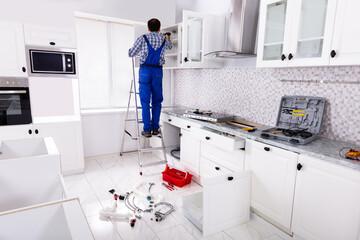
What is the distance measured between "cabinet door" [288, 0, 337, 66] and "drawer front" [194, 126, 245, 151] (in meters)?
0.86

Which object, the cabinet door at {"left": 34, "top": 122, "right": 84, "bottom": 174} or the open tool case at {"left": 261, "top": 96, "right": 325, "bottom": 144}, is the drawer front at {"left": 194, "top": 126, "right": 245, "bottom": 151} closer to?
the open tool case at {"left": 261, "top": 96, "right": 325, "bottom": 144}

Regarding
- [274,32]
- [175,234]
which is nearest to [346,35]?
[274,32]

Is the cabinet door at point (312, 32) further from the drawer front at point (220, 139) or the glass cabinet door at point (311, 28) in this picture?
the drawer front at point (220, 139)

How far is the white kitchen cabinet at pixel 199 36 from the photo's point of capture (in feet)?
10.4

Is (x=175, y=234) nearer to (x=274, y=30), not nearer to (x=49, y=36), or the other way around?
(x=274, y=30)

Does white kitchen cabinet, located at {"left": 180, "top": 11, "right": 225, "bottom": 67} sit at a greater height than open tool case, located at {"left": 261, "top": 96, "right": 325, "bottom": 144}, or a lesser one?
greater

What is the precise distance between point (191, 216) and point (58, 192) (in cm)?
129

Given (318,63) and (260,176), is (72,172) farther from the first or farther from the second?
(318,63)

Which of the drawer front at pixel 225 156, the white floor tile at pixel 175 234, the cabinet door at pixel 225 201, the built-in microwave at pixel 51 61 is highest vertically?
the built-in microwave at pixel 51 61

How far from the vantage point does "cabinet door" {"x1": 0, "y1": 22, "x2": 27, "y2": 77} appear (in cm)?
282

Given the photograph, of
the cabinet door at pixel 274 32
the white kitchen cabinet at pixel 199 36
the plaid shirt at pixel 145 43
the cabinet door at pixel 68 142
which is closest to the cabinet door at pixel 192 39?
the white kitchen cabinet at pixel 199 36

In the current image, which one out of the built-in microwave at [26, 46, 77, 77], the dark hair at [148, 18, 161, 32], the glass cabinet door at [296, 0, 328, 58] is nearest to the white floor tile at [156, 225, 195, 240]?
the glass cabinet door at [296, 0, 328, 58]

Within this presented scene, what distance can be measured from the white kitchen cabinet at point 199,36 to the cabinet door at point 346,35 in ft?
5.41

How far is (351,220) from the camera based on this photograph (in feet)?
5.38
